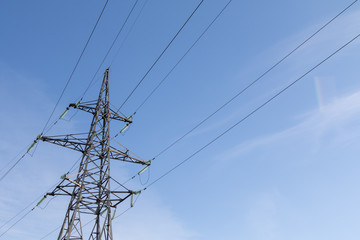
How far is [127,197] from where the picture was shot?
18.8 metres

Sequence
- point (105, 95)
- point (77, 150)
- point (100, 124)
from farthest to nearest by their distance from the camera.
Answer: point (105, 95) → point (100, 124) → point (77, 150)

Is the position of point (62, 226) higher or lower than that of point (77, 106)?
lower

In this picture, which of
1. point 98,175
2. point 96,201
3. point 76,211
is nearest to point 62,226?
point 76,211

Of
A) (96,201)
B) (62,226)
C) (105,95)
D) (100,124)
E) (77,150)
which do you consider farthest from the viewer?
(105,95)

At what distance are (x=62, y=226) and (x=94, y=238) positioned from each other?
6.07 feet

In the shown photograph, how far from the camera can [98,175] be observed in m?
18.9

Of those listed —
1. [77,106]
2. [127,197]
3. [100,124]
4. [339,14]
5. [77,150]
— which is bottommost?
[339,14]

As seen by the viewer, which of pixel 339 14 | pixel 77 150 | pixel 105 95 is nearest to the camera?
pixel 339 14

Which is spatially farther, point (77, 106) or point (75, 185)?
point (77, 106)

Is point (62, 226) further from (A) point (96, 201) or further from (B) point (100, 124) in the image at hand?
(B) point (100, 124)

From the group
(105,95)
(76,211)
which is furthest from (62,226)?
(105,95)

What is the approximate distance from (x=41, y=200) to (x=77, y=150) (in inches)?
147

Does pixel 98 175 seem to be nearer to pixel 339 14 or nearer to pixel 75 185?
pixel 75 185

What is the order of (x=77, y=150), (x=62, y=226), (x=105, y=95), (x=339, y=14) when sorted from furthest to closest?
(x=105, y=95) < (x=77, y=150) < (x=62, y=226) < (x=339, y=14)
